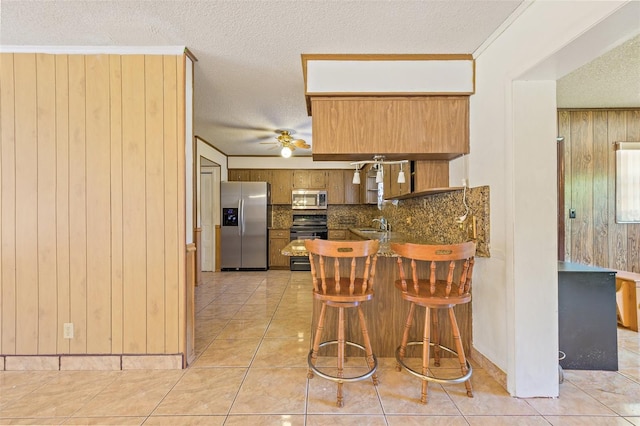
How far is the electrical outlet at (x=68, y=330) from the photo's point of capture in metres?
1.96

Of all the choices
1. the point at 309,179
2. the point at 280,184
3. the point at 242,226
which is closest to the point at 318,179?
the point at 309,179

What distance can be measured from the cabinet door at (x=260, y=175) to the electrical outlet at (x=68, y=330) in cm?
411

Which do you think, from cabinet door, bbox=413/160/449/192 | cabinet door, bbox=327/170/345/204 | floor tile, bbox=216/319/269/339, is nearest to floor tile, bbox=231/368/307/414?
floor tile, bbox=216/319/269/339

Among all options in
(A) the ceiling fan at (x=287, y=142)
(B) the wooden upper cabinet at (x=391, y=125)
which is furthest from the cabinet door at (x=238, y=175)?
(B) the wooden upper cabinet at (x=391, y=125)

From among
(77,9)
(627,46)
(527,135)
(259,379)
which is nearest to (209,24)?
(77,9)

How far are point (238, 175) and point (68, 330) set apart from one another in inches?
162

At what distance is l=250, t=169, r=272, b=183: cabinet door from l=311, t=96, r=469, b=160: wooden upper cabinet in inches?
147

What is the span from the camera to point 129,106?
6.51ft

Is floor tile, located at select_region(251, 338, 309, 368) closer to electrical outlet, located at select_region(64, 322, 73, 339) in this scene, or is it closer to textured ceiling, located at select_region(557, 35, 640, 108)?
electrical outlet, located at select_region(64, 322, 73, 339)

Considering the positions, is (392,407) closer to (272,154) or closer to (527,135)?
(527,135)

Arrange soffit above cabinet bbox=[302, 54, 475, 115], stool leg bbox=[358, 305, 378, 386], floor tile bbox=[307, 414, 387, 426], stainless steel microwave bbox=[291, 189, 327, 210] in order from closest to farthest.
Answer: floor tile bbox=[307, 414, 387, 426] < stool leg bbox=[358, 305, 378, 386] < soffit above cabinet bbox=[302, 54, 475, 115] < stainless steel microwave bbox=[291, 189, 327, 210]

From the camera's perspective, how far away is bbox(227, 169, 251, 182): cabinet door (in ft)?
18.7

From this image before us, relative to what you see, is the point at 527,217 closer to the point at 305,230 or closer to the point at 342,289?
the point at 342,289

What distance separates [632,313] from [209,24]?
4323 millimetres
